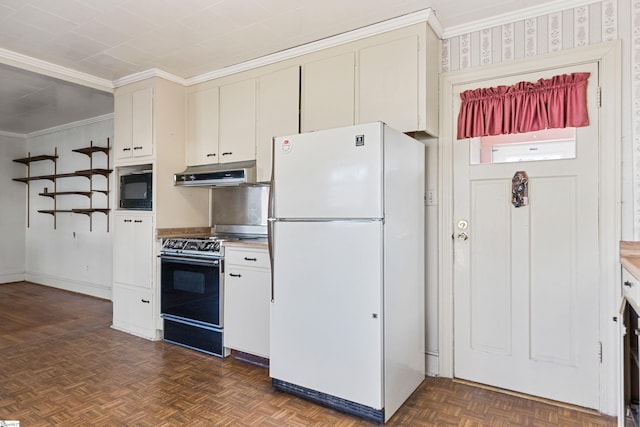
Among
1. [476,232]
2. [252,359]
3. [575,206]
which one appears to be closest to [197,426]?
[252,359]

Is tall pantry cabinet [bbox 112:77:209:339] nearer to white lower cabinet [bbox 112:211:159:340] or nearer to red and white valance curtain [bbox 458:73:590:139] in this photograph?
white lower cabinet [bbox 112:211:159:340]

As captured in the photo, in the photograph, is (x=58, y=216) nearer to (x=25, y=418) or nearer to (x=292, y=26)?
(x=25, y=418)

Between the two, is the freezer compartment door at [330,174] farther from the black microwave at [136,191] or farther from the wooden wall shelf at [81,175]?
the wooden wall shelf at [81,175]

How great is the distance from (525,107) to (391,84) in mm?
880

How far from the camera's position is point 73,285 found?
574 centimetres

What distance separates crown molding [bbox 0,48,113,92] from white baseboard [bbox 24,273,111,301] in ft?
9.05

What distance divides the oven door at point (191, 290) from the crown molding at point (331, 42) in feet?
5.67

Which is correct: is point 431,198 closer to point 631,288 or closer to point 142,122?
point 631,288

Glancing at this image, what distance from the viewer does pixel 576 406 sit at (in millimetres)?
2334

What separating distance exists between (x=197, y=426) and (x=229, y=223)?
84.4 inches

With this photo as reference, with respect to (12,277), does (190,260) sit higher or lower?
higher

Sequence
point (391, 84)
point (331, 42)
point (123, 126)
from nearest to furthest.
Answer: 1. point (391, 84)
2. point (331, 42)
3. point (123, 126)

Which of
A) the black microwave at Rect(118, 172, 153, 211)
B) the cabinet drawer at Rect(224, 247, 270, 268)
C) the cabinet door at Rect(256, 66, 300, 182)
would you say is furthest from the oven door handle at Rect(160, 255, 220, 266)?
the cabinet door at Rect(256, 66, 300, 182)

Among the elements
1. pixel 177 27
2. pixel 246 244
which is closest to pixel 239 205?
pixel 246 244
